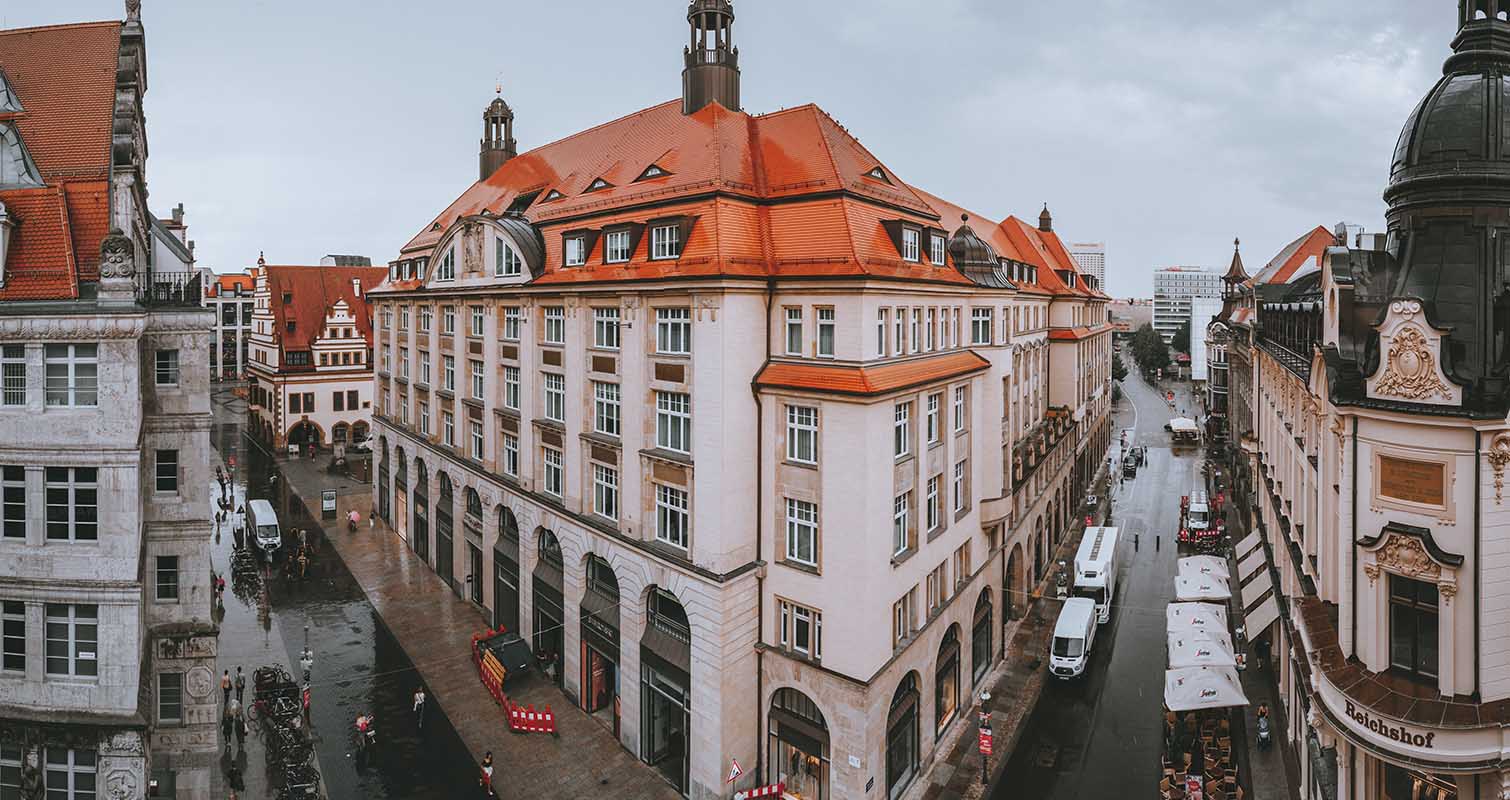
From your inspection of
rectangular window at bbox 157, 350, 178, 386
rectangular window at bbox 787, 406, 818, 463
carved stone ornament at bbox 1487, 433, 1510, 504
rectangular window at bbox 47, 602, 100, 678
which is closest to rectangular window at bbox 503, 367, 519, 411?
rectangular window at bbox 157, 350, 178, 386

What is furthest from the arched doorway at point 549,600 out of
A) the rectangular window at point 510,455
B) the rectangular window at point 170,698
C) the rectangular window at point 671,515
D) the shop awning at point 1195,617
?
the shop awning at point 1195,617

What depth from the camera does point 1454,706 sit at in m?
16.8

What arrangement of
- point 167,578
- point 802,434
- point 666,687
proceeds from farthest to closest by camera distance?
point 666,687, point 802,434, point 167,578

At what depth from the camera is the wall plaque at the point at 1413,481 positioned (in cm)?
1730

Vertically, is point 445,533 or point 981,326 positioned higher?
point 981,326

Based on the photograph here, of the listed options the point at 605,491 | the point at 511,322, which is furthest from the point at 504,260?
the point at 605,491

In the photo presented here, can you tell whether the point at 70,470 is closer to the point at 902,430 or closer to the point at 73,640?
the point at 73,640

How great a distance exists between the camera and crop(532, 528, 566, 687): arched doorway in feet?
114

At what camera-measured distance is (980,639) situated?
35656mm

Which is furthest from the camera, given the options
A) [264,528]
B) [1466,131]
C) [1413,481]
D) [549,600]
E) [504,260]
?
[264,528]

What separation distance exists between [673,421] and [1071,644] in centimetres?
2059

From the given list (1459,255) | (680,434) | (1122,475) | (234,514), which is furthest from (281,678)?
(1122,475)

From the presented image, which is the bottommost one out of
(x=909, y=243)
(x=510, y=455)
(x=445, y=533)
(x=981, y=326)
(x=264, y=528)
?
(x=264, y=528)

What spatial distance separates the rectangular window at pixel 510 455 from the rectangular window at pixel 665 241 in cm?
1360
